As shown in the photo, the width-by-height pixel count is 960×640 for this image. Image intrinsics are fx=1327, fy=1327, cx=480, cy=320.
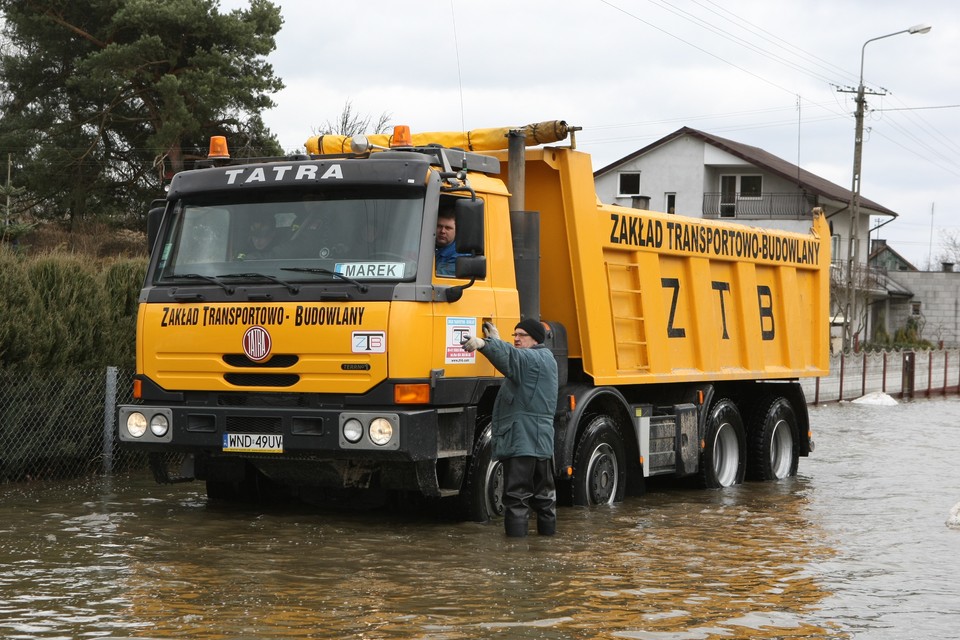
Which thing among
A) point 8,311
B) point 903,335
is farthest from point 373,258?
point 903,335

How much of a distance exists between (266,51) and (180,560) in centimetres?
2440

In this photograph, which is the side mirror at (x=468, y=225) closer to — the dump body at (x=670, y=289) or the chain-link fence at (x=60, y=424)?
the dump body at (x=670, y=289)

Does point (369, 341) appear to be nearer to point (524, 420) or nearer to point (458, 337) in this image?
point (458, 337)

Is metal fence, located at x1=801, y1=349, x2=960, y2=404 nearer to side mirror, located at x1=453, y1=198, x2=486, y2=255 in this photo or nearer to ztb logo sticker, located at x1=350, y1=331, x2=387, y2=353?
side mirror, located at x1=453, y1=198, x2=486, y2=255

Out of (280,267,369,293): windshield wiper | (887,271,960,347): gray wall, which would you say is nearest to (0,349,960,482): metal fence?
(280,267,369,293): windshield wiper

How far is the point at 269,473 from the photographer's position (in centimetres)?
995

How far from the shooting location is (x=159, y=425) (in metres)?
9.80

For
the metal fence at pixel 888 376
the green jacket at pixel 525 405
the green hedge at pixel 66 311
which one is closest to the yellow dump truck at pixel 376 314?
the green jacket at pixel 525 405

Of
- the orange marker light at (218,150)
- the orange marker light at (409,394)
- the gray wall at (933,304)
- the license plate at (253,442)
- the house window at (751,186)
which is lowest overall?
the license plate at (253,442)

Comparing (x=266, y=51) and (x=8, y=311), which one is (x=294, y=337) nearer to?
(x=8, y=311)

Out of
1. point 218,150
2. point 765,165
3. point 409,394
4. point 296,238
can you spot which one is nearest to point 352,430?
point 409,394

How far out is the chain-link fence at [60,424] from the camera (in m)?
12.0

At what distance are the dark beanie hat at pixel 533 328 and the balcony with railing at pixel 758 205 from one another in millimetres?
46438

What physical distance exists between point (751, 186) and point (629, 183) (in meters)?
5.21
